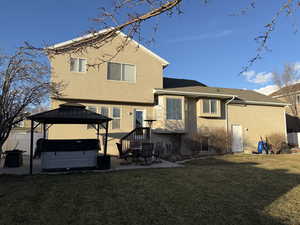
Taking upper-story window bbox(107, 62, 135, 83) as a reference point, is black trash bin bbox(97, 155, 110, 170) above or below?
below

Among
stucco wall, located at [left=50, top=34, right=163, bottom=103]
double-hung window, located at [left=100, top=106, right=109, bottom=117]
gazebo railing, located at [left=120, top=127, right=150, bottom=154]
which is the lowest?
gazebo railing, located at [left=120, top=127, right=150, bottom=154]

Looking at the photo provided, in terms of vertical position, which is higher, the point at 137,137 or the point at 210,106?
the point at 210,106

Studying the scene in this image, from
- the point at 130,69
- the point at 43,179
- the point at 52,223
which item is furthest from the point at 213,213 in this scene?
the point at 130,69

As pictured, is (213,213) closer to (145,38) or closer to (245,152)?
(145,38)

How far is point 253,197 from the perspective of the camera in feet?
15.7

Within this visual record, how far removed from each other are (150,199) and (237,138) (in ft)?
42.0

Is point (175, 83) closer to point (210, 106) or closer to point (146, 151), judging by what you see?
point (210, 106)

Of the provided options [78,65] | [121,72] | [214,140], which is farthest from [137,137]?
[214,140]

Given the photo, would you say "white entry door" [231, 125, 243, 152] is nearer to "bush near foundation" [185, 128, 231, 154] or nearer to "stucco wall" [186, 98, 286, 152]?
"stucco wall" [186, 98, 286, 152]

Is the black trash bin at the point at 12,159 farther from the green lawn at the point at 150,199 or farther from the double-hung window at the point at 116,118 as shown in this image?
the double-hung window at the point at 116,118

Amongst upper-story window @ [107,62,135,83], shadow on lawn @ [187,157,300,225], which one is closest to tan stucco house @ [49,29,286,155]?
upper-story window @ [107,62,135,83]

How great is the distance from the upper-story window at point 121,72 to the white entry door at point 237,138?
907 centimetres

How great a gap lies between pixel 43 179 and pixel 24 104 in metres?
3.70

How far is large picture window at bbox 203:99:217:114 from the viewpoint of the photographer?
14125mm
